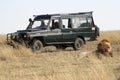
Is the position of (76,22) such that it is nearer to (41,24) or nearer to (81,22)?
(81,22)

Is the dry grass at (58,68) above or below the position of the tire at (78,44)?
above

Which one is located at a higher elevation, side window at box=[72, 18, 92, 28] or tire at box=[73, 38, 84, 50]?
side window at box=[72, 18, 92, 28]

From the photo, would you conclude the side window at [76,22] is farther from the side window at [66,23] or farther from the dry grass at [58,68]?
the dry grass at [58,68]

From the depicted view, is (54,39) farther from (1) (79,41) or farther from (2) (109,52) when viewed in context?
(2) (109,52)

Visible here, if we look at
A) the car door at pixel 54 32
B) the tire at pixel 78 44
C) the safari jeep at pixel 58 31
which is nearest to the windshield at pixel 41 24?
the safari jeep at pixel 58 31

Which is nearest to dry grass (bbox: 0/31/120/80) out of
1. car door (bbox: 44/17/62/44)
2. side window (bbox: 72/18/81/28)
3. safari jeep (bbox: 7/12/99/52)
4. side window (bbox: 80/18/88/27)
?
safari jeep (bbox: 7/12/99/52)

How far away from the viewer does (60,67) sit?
611 inches

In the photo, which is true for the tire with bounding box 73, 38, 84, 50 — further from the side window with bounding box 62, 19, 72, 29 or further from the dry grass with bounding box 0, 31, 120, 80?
the dry grass with bounding box 0, 31, 120, 80

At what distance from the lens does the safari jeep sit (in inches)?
926

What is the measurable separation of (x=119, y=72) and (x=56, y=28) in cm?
1115

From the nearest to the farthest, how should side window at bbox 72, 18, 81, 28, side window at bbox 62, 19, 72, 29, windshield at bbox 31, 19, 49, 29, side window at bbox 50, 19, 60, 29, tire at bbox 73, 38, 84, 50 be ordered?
windshield at bbox 31, 19, 49, 29, side window at bbox 50, 19, 60, 29, side window at bbox 62, 19, 72, 29, side window at bbox 72, 18, 81, 28, tire at bbox 73, 38, 84, 50

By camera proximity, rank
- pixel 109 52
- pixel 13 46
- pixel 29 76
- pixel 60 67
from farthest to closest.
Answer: pixel 13 46 < pixel 109 52 < pixel 60 67 < pixel 29 76

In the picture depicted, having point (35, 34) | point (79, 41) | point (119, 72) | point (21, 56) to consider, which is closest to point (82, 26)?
point (79, 41)

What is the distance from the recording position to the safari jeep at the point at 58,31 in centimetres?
2353
